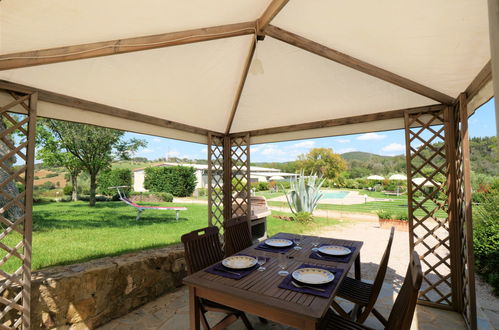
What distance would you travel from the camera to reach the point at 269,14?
1.69 m

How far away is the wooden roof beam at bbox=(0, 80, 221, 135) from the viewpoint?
6.44 feet

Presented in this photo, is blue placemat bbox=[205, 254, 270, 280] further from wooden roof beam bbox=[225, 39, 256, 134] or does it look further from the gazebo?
wooden roof beam bbox=[225, 39, 256, 134]

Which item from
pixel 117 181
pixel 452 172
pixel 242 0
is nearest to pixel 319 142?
pixel 117 181

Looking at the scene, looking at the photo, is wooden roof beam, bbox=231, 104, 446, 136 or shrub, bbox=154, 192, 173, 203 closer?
wooden roof beam, bbox=231, 104, 446, 136

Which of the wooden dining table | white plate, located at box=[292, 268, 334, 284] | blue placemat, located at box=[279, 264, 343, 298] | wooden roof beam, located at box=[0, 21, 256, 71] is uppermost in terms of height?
wooden roof beam, located at box=[0, 21, 256, 71]

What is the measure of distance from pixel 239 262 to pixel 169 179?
10.9m

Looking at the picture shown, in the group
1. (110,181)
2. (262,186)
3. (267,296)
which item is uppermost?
(110,181)

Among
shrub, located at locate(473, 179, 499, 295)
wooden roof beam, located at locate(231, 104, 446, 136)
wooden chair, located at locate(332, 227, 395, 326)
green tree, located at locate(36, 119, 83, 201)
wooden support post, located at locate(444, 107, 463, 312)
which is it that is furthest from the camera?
green tree, located at locate(36, 119, 83, 201)

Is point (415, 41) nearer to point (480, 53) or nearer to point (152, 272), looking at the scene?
A: point (480, 53)

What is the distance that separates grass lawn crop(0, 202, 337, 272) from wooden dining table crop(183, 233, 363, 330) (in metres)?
2.87

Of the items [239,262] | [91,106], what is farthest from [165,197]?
[239,262]

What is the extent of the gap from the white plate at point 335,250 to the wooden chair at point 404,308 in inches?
19.1

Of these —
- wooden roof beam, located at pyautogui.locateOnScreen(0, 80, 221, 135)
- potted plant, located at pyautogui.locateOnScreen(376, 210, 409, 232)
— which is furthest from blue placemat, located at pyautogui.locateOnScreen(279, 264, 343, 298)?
potted plant, located at pyautogui.locateOnScreen(376, 210, 409, 232)

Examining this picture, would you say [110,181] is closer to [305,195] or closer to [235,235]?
[305,195]
